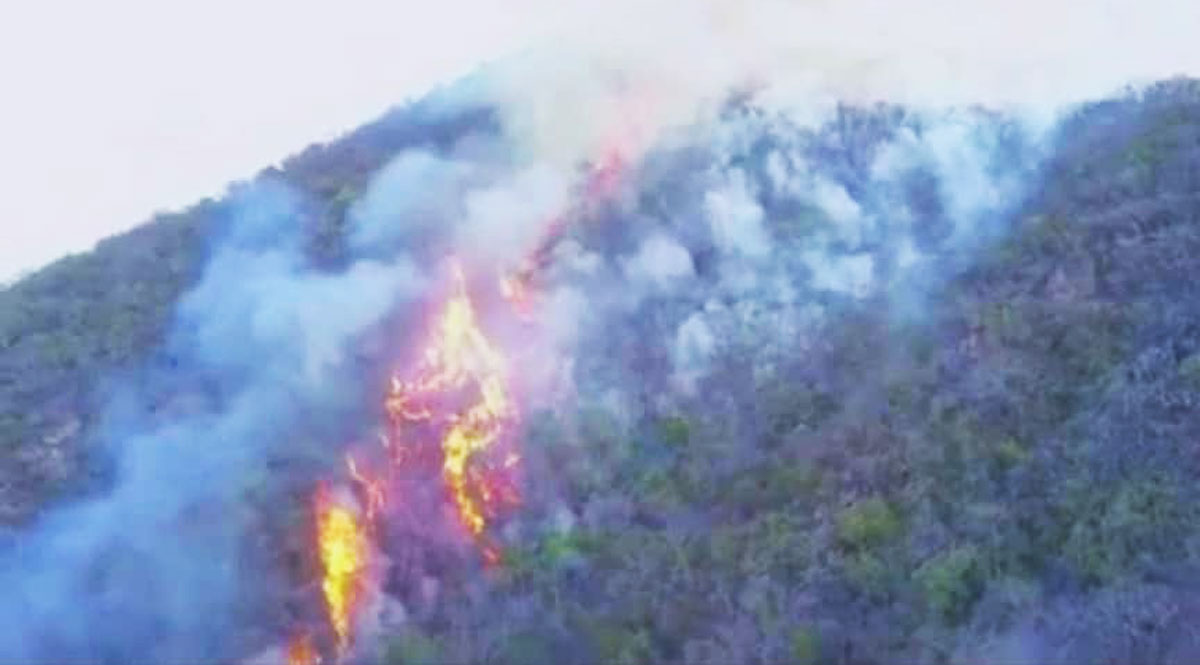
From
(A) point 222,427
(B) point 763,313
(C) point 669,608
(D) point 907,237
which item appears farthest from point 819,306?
(C) point 669,608

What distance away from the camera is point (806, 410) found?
166ft

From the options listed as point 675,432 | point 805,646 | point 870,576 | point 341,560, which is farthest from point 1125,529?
point 341,560

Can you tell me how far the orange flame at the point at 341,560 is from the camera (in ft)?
141

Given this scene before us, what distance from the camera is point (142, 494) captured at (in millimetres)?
49062

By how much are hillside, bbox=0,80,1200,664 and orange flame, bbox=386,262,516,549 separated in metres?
0.81

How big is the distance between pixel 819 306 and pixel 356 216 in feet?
48.3

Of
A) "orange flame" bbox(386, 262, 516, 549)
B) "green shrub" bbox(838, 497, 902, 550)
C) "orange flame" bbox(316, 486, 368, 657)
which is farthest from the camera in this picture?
"orange flame" bbox(386, 262, 516, 549)

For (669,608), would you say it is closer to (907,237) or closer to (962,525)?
(962,525)

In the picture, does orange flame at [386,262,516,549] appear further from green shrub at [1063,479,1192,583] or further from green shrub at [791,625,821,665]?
green shrub at [1063,479,1192,583]

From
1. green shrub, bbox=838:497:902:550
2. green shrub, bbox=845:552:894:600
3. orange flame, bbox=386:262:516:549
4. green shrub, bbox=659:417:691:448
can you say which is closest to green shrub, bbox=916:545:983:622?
green shrub, bbox=845:552:894:600

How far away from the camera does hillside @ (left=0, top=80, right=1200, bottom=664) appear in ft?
134

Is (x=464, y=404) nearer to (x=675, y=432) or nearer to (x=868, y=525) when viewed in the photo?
(x=675, y=432)

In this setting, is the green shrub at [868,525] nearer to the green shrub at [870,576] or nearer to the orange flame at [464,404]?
the green shrub at [870,576]

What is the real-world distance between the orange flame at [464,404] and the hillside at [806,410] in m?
0.81
